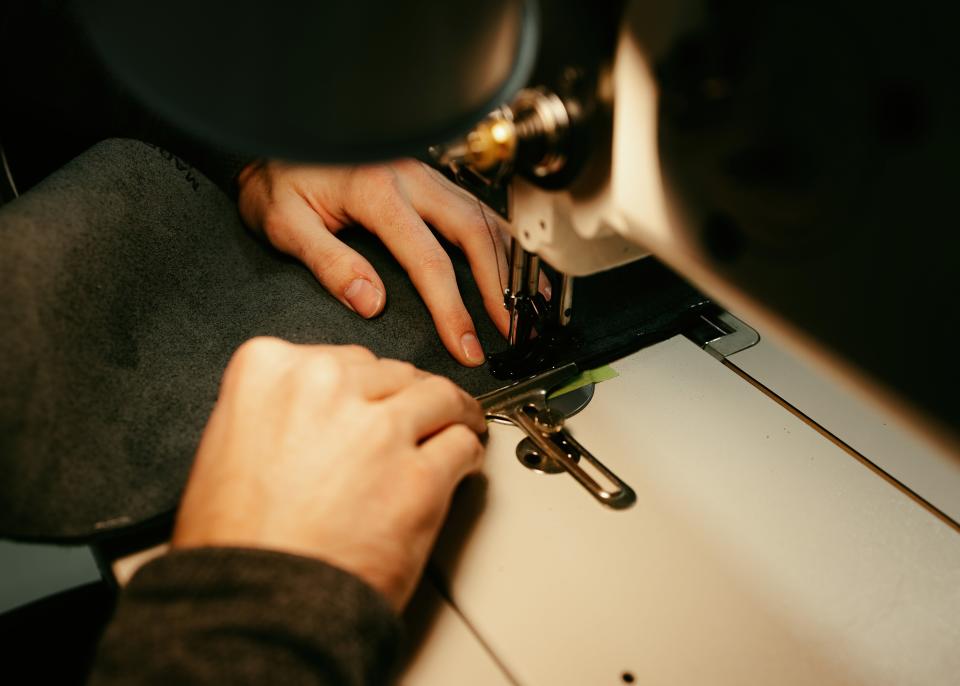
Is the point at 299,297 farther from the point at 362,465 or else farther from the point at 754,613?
the point at 754,613

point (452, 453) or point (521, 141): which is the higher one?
point (521, 141)

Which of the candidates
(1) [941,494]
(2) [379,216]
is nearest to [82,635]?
(2) [379,216]

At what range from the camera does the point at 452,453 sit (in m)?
0.54

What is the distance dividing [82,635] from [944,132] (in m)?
1.41

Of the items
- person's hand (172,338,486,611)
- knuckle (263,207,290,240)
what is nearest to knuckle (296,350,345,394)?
person's hand (172,338,486,611)

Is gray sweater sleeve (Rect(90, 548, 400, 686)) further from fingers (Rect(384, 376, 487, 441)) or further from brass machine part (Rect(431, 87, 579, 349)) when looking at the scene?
brass machine part (Rect(431, 87, 579, 349))

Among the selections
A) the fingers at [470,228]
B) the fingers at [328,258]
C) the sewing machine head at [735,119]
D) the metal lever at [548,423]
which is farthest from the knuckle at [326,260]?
the sewing machine head at [735,119]

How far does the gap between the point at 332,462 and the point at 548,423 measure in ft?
0.84

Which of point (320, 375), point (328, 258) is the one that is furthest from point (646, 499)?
point (328, 258)

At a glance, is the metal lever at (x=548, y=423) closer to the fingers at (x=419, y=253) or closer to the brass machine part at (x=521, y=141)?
the fingers at (x=419, y=253)

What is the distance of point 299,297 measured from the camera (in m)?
0.79

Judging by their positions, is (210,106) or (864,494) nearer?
(210,106)

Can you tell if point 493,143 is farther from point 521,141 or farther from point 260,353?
point 260,353

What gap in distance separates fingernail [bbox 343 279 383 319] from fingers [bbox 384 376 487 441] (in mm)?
199
